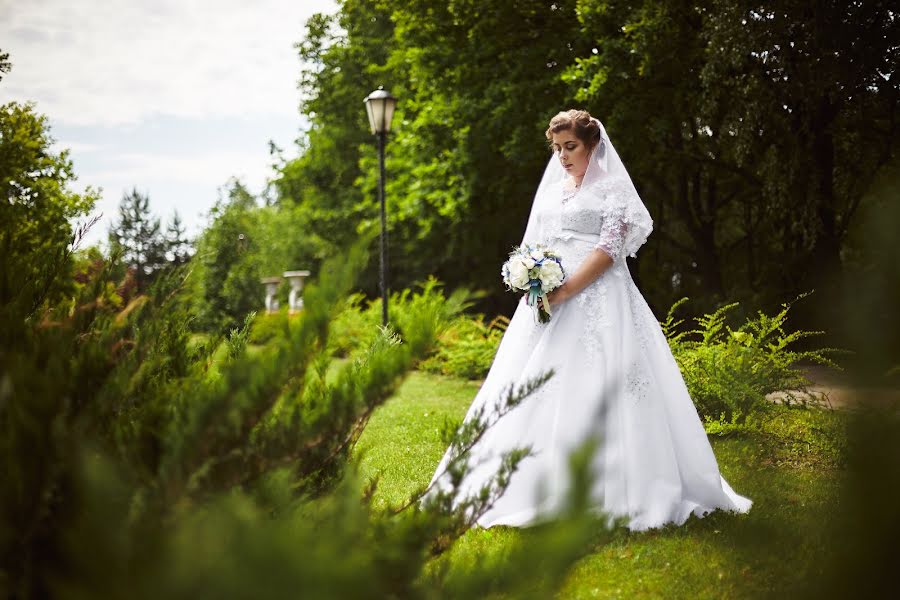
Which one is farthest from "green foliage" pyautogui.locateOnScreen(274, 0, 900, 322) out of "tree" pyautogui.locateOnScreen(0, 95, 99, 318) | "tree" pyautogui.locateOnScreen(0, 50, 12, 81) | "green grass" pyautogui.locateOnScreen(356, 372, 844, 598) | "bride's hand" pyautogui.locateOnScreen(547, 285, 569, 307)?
"bride's hand" pyautogui.locateOnScreen(547, 285, 569, 307)

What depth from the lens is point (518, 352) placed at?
A: 475 cm

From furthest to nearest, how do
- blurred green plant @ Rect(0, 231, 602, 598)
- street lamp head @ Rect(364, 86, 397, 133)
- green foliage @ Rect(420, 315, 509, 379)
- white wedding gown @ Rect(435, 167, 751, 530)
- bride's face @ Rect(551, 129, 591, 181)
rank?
1. green foliage @ Rect(420, 315, 509, 379)
2. street lamp head @ Rect(364, 86, 397, 133)
3. bride's face @ Rect(551, 129, 591, 181)
4. white wedding gown @ Rect(435, 167, 751, 530)
5. blurred green plant @ Rect(0, 231, 602, 598)

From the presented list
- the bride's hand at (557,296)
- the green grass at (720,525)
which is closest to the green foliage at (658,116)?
the green grass at (720,525)

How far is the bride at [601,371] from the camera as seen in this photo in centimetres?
436

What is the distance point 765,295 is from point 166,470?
1490 centimetres

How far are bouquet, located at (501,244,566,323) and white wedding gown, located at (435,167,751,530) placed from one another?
0.70ft

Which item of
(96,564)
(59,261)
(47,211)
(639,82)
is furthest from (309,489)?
(639,82)

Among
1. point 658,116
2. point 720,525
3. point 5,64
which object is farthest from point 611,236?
point 658,116

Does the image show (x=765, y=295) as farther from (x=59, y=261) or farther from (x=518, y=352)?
(x=59, y=261)

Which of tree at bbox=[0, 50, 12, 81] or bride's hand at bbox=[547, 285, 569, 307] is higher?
tree at bbox=[0, 50, 12, 81]

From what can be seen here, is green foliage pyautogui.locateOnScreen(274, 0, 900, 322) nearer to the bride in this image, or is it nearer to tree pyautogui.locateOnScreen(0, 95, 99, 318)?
tree pyautogui.locateOnScreen(0, 95, 99, 318)

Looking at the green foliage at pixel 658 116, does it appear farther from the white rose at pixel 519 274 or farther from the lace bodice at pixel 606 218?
the white rose at pixel 519 274

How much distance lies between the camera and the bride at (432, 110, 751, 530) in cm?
436

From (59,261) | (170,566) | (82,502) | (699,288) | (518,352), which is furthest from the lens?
(699,288)
